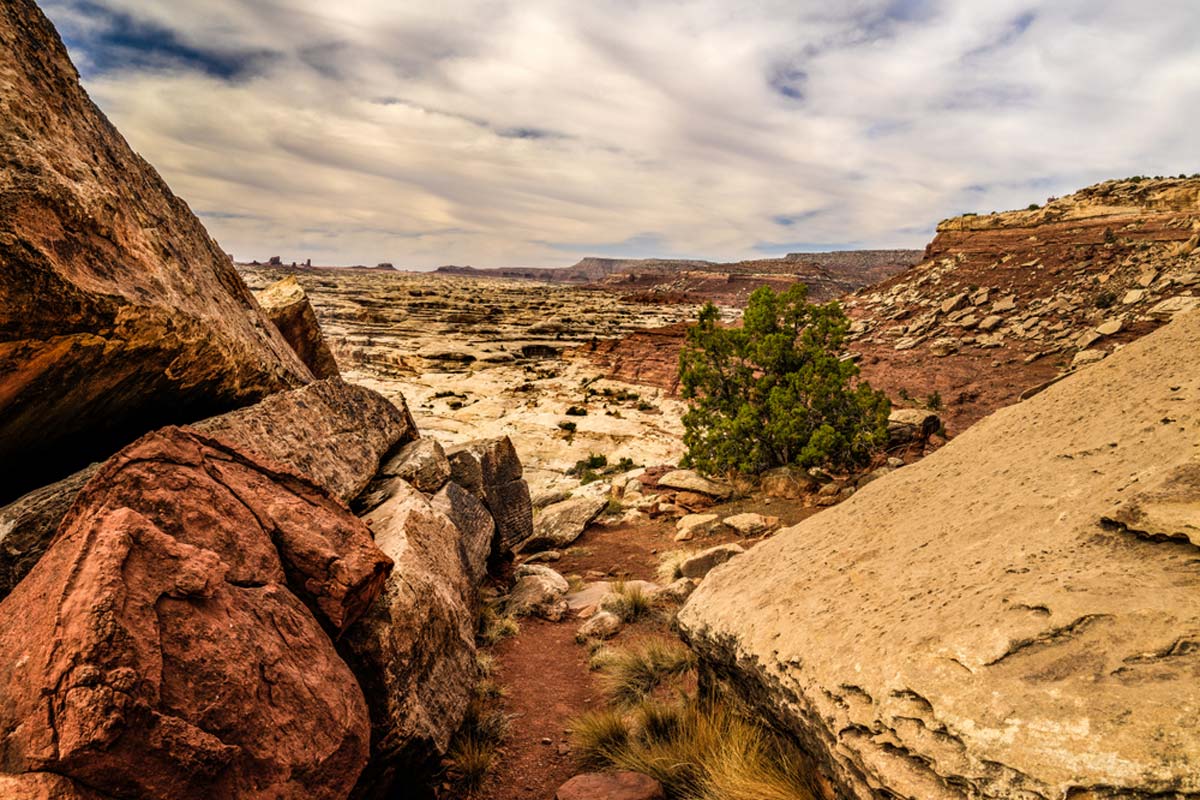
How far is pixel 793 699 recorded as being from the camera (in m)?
3.23

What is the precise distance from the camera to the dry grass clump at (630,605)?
301 inches

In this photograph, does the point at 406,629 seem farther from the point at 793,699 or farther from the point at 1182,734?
the point at 1182,734

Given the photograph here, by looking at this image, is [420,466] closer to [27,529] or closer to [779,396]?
[27,529]

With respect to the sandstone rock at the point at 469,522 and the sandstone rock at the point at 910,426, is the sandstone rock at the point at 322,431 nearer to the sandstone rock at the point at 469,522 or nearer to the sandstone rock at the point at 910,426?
the sandstone rock at the point at 469,522

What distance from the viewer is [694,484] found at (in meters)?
13.4

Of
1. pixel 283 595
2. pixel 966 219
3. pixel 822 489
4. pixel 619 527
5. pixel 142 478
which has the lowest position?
pixel 619 527

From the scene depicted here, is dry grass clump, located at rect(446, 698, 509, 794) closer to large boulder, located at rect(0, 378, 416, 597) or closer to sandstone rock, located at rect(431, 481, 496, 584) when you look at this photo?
sandstone rock, located at rect(431, 481, 496, 584)

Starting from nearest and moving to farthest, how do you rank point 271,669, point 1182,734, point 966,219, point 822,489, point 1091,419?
point 1182,734
point 271,669
point 1091,419
point 822,489
point 966,219

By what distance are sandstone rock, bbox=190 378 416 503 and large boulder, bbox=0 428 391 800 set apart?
1.39 meters

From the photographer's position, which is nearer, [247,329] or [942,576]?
[942,576]

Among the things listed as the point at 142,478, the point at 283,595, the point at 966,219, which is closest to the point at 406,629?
the point at 283,595

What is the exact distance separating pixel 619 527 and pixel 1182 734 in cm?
1102

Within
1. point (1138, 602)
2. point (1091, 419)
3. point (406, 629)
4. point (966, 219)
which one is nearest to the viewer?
point (1138, 602)

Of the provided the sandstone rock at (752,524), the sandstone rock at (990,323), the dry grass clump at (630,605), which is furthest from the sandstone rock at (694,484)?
the sandstone rock at (990,323)
